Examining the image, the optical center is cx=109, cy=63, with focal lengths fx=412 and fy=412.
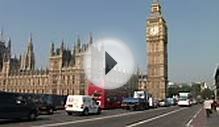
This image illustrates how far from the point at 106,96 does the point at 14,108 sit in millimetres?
23076

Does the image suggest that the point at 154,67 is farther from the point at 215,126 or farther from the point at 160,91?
the point at 215,126

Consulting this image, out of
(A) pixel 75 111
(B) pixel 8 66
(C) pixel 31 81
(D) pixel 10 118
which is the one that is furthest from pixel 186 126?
(B) pixel 8 66

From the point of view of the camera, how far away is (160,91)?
123812 millimetres

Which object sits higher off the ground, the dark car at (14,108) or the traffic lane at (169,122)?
the dark car at (14,108)

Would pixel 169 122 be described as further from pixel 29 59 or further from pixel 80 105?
pixel 29 59

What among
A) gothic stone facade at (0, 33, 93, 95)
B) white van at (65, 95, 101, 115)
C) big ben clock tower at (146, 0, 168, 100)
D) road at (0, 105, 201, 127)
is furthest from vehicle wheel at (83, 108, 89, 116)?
big ben clock tower at (146, 0, 168, 100)

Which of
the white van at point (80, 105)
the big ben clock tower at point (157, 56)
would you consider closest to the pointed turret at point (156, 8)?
the big ben clock tower at point (157, 56)

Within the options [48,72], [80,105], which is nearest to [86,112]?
[80,105]

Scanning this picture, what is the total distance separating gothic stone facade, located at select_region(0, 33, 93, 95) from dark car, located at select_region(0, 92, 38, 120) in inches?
3396

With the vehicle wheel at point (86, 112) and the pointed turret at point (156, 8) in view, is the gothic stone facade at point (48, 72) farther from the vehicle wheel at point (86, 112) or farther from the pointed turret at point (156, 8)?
the vehicle wheel at point (86, 112)

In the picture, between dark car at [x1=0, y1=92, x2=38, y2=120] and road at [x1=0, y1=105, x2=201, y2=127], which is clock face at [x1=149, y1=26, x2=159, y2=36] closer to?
road at [x1=0, y1=105, x2=201, y2=127]

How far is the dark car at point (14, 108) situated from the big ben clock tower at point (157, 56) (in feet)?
327

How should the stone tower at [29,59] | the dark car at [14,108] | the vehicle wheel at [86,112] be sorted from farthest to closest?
the stone tower at [29,59], the vehicle wheel at [86,112], the dark car at [14,108]

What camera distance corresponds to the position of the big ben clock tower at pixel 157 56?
124 meters
